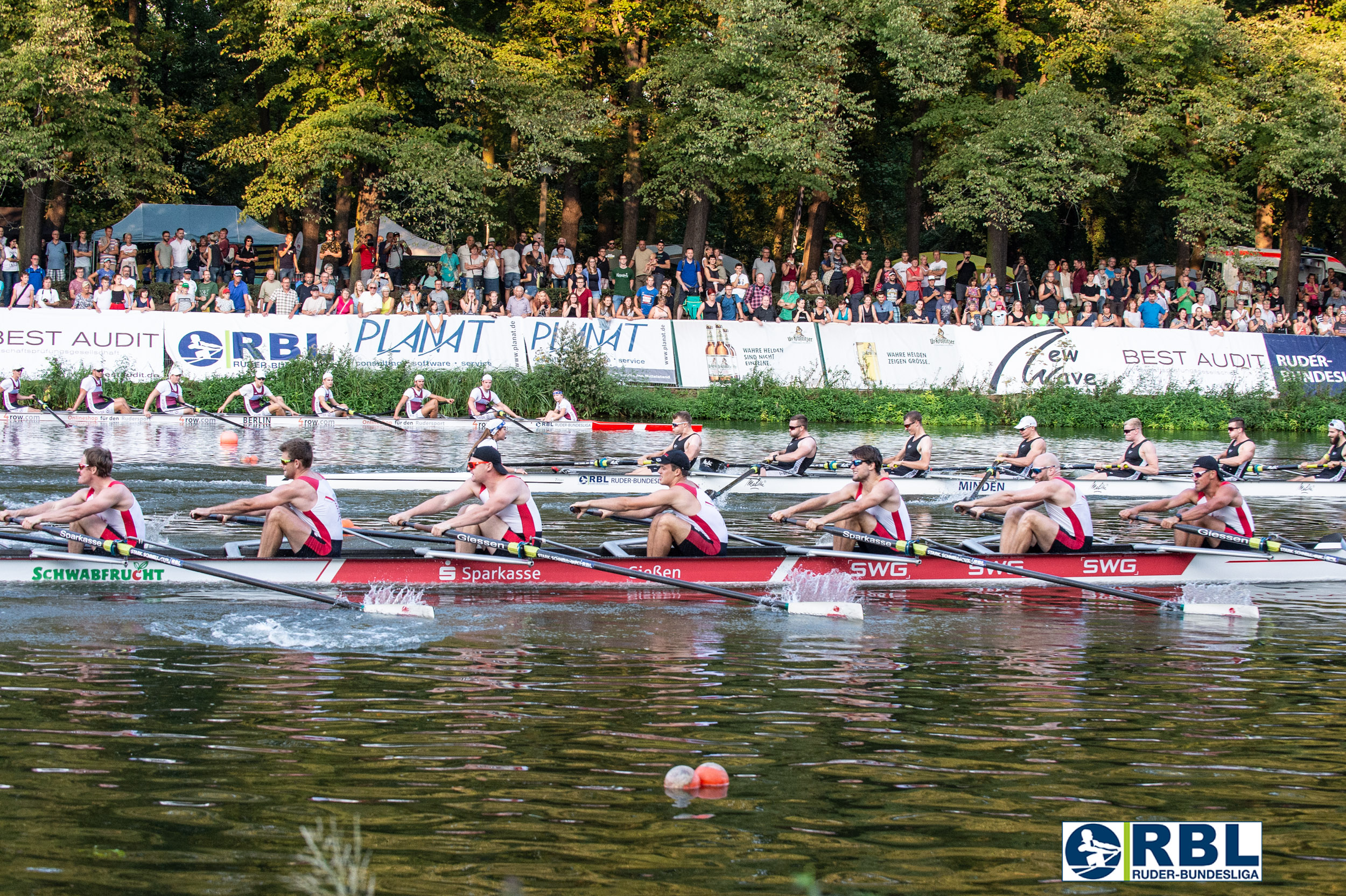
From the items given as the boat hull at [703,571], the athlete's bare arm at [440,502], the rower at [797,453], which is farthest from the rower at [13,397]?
the athlete's bare arm at [440,502]

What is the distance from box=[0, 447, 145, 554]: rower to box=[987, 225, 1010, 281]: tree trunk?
1073 inches

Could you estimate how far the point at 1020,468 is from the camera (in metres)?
18.6

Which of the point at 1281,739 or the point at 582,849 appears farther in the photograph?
the point at 1281,739

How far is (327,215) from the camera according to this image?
36.8 meters

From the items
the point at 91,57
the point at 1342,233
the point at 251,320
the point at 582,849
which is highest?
the point at 91,57

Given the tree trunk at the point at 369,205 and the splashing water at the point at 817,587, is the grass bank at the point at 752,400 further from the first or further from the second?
the splashing water at the point at 817,587

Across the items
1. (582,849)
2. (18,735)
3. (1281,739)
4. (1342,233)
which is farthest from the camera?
(1342,233)

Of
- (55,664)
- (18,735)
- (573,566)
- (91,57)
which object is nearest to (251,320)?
(91,57)

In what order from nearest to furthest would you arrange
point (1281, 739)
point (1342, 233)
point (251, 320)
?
point (1281, 739) < point (251, 320) < point (1342, 233)

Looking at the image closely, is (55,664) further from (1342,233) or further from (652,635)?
(1342,233)

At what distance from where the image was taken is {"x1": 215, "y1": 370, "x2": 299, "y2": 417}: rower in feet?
82.2

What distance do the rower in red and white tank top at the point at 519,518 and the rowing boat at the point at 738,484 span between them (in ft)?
19.9

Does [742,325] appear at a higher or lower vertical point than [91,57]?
lower

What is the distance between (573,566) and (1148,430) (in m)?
21.6
